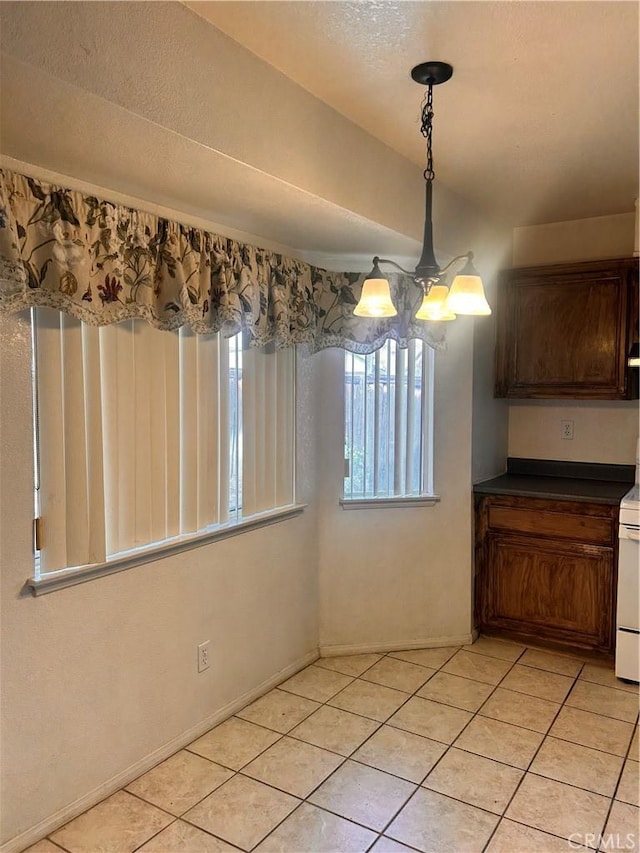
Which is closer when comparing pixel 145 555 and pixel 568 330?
pixel 145 555

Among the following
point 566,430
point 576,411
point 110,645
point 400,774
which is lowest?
point 400,774

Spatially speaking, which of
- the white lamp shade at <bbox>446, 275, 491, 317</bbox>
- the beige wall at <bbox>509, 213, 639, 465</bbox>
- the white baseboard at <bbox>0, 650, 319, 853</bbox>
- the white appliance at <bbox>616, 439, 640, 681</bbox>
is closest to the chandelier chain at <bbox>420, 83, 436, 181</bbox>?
the white lamp shade at <bbox>446, 275, 491, 317</bbox>

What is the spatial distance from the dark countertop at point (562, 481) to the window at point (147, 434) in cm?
135

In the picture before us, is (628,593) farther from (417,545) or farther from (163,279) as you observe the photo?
(163,279)

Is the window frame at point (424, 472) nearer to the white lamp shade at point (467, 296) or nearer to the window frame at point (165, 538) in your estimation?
the window frame at point (165, 538)

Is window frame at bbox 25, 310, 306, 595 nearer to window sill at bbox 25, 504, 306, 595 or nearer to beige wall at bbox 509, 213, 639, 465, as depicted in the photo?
window sill at bbox 25, 504, 306, 595

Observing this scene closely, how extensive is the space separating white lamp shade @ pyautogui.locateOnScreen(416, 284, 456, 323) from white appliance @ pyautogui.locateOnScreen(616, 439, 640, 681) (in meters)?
1.65

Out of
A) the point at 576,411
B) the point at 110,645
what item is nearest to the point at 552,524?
the point at 576,411

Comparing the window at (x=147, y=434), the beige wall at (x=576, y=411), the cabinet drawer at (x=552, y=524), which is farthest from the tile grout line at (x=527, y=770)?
the window at (x=147, y=434)

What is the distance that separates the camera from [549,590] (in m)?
3.31

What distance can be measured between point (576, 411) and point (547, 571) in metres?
1.08

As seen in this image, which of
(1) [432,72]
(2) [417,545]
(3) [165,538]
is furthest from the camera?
(2) [417,545]

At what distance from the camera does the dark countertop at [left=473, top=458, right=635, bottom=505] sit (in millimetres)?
3249

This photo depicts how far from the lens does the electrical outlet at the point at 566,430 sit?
150 inches
